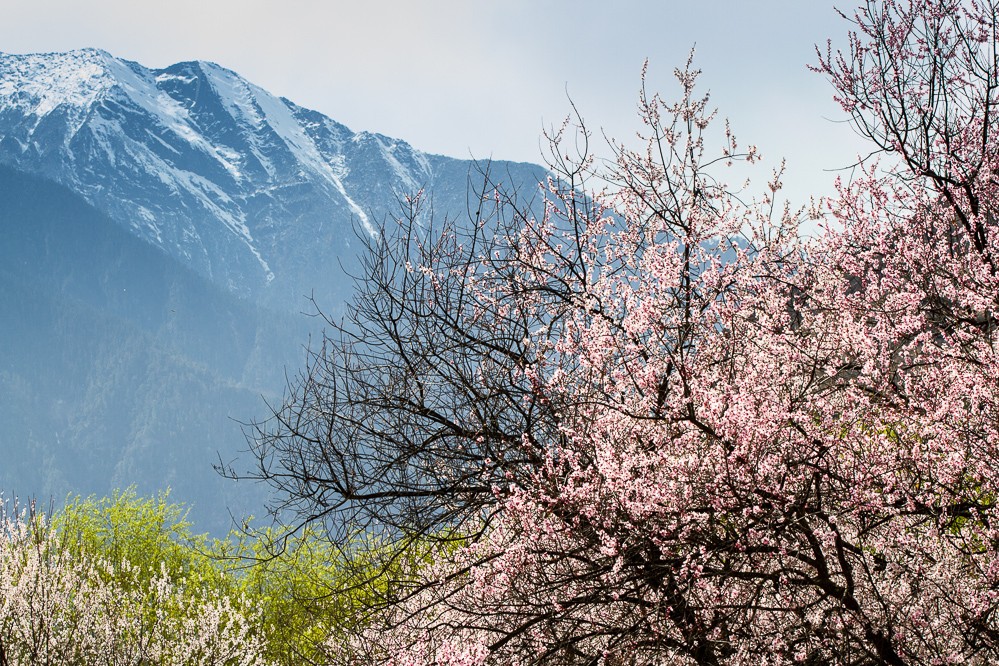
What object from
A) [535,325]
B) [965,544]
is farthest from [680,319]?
[535,325]

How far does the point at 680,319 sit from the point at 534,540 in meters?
2.11

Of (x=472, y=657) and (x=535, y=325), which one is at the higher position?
(x=535, y=325)

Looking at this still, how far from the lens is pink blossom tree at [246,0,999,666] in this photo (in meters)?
5.29

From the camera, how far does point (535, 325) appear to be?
11055 mm

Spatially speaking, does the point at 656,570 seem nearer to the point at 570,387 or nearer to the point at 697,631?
the point at 697,631

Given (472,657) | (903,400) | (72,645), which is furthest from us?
(72,645)

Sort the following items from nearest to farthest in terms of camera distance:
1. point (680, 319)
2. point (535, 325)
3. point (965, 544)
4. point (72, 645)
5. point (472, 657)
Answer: point (965, 544), point (472, 657), point (680, 319), point (535, 325), point (72, 645)

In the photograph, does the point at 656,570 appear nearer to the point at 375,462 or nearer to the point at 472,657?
the point at 472,657

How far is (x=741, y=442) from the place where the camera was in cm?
516

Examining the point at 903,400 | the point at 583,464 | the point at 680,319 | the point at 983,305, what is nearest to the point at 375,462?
the point at 583,464

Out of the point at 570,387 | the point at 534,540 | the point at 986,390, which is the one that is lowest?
the point at 986,390

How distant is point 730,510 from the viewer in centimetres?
520

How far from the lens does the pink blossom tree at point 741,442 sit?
5.29m

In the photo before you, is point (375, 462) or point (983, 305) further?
point (375, 462)
